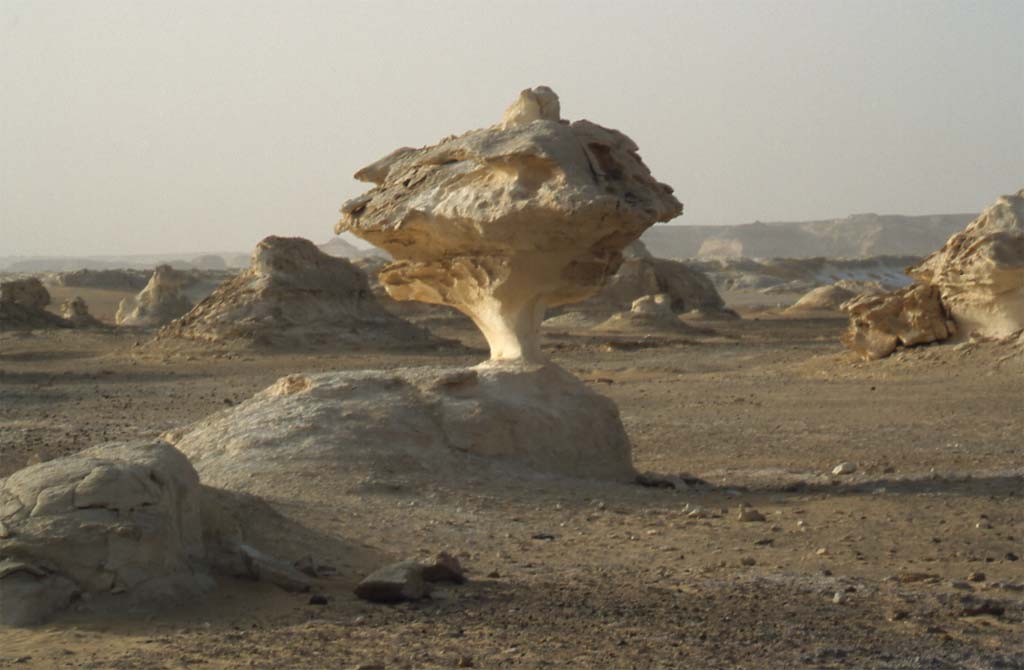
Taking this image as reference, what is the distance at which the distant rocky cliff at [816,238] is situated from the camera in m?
154

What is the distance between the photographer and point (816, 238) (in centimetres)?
15988

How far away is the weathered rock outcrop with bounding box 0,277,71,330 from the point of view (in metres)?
27.9

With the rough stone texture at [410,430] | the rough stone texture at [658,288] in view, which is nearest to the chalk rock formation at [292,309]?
the rough stone texture at [658,288]

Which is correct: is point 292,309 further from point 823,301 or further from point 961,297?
point 823,301

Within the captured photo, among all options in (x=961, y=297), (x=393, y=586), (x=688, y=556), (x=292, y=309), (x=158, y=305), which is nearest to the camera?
(x=393, y=586)

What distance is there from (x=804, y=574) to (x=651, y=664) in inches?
78.4

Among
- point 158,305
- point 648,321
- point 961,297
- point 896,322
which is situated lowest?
point 648,321

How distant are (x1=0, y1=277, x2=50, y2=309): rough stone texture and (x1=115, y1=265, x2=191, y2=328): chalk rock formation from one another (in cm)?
253

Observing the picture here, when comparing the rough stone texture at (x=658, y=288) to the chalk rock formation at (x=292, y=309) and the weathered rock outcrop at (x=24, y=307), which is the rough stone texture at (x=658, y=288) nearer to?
the chalk rock formation at (x=292, y=309)

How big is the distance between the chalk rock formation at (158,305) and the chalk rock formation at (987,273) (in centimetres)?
1963

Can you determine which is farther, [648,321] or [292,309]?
[648,321]

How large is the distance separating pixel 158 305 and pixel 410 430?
986 inches

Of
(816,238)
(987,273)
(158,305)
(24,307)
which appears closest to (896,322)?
(987,273)

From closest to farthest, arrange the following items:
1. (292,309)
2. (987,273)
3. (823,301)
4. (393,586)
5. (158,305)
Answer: (393,586)
(987,273)
(292,309)
(158,305)
(823,301)
